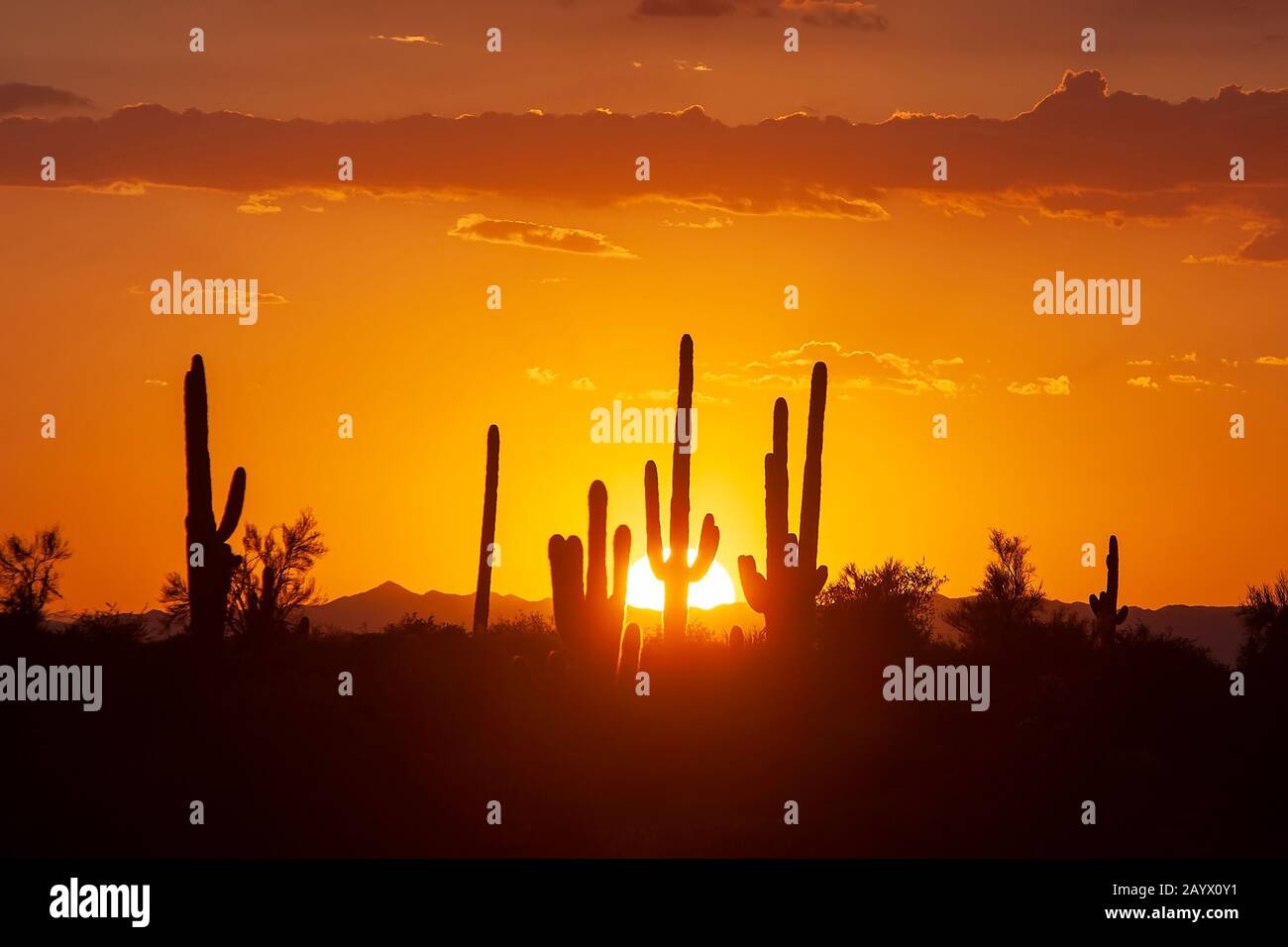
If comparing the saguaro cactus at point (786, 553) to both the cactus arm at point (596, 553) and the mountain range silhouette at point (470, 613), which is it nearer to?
the cactus arm at point (596, 553)

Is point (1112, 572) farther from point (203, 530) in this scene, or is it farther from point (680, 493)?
point (203, 530)

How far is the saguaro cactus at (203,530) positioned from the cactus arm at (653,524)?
7.90 m

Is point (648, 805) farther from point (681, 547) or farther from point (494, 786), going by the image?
point (681, 547)

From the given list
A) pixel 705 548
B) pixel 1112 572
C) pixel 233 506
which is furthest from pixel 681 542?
pixel 1112 572

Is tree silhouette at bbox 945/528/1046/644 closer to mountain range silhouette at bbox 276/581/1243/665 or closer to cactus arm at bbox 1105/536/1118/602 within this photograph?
cactus arm at bbox 1105/536/1118/602

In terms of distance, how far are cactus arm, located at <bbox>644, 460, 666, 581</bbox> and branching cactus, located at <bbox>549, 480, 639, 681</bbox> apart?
5.25 feet

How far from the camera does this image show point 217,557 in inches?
1289

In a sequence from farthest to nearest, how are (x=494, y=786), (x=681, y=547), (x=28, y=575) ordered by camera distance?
(x=28, y=575)
(x=681, y=547)
(x=494, y=786)

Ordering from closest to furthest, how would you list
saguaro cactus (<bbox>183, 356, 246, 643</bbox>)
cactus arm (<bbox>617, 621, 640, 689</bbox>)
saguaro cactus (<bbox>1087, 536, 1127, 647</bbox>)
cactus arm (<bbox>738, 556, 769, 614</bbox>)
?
saguaro cactus (<bbox>183, 356, 246, 643</bbox>) → cactus arm (<bbox>617, 621, 640, 689</bbox>) → cactus arm (<bbox>738, 556, 769, 614</bbox>) → saguaro cactus (<bbox>1087, 536, 1127, 647</bbox>)

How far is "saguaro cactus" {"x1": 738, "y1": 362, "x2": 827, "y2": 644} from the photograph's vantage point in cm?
3547

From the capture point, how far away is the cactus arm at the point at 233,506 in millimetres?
33250

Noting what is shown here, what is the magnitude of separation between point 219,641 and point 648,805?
8474 mm

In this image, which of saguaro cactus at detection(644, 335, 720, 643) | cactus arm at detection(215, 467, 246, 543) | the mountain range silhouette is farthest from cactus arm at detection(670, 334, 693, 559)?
the mountain range silhouette
